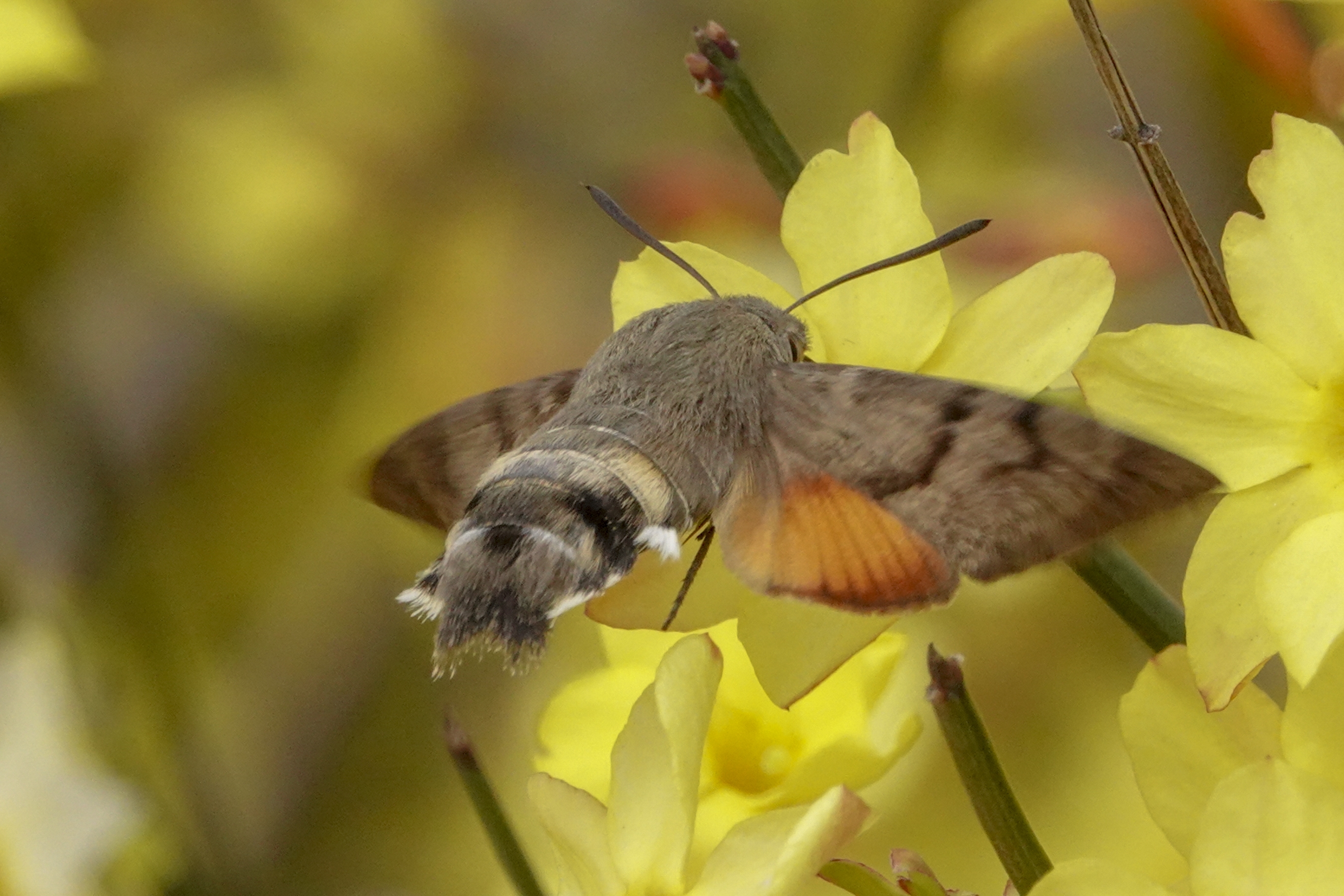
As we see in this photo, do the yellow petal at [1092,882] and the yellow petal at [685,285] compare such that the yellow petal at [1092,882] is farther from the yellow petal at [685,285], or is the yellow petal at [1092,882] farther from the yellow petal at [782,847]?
the yellow petal at [685,285]

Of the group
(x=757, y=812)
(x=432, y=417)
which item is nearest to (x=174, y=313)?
(x=432, y=417)

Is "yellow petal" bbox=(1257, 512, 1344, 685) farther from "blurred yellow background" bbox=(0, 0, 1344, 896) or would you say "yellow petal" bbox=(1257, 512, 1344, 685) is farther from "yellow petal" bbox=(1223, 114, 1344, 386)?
"blurred yellow background" bbox=(0, 0, 1344, 896)

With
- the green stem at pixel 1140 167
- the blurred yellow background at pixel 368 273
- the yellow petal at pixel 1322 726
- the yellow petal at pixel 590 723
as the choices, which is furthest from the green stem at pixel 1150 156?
the blurred yellow background at pixel 368 273

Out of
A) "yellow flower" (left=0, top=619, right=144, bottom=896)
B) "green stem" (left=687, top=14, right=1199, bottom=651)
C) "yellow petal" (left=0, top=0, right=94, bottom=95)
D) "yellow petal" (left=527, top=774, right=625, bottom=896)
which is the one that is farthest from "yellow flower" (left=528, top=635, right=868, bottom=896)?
"yellow petal" (left=0, top=0, right=94, bottom=95)

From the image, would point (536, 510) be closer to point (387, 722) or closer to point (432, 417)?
point (432, 417)

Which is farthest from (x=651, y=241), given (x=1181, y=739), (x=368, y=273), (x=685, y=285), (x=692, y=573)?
(x=368, y=273)

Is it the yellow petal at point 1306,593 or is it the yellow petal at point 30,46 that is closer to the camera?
the yellow petal at point 1306,593
